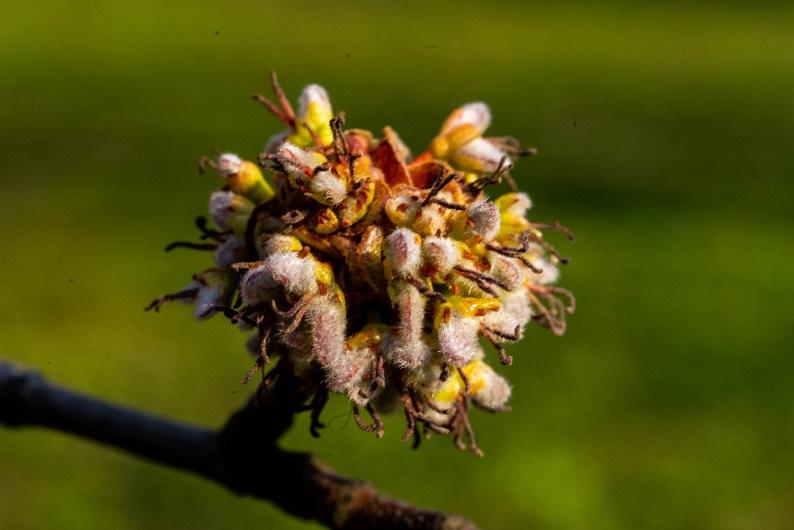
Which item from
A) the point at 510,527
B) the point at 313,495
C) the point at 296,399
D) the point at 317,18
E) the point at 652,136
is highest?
the point at 296,399

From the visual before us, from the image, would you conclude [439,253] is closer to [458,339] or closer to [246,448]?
Result: [458,339]

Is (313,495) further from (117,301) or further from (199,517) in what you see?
(117,301)

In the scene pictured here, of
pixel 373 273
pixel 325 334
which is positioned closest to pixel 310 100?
pixel 373 273

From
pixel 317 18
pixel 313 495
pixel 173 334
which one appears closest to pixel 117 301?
pixel 173 334

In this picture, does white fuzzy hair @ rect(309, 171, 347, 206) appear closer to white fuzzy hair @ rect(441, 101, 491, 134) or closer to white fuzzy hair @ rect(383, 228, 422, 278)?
white fuzzy hair @ rect(383, 228, 422, 278)

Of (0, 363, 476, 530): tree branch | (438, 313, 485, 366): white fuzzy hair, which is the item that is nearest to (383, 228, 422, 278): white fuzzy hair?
(438, 313, 485, 366): white fuzzy hair

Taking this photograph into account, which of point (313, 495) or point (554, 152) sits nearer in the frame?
point (313, 495)

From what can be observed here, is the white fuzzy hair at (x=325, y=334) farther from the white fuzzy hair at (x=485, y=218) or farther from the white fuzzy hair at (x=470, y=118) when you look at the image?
the white fuzzy hair at (x=470, y=118)
